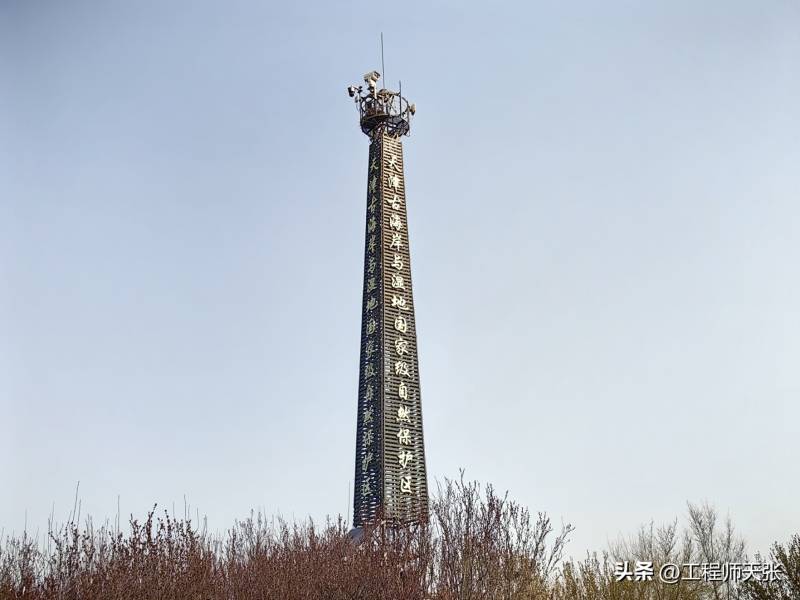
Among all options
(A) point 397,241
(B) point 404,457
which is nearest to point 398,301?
(A) point 397,241

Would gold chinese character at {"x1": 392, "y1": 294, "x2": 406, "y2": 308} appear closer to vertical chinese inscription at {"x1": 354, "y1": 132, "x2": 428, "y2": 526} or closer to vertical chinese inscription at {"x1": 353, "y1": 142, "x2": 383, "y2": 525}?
vertical chinese inscription at {"x1": 354, "y1": 132, "x2": 428, "y2": 526}

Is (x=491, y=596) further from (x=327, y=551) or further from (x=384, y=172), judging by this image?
Result: (x=384, y=172)

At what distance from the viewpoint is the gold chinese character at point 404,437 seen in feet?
61.4

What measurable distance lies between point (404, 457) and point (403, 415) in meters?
0.93

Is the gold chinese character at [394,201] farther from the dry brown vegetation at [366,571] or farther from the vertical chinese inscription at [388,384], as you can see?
the dry brown vegetation at [366,571]

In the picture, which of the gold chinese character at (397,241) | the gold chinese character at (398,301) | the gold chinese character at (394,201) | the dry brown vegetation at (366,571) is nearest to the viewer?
the dry brown vegetation at (366,571)

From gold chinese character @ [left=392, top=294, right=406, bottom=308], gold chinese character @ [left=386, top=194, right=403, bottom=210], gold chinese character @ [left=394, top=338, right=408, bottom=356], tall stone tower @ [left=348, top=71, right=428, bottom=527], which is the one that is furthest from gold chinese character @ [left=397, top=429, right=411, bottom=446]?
gold chinese character @ [left=386, top=194, right=403, bottom=210]

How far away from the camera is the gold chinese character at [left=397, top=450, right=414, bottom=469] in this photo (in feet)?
60.7

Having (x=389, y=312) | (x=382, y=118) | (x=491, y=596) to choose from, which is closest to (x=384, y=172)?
(x=382, y=118)

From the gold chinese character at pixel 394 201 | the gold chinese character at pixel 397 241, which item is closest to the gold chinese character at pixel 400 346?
Result: the gold chinese character at pixel 397 241

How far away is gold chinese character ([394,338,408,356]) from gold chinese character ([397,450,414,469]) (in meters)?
2.25

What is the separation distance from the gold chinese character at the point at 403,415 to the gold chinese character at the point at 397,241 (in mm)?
4077

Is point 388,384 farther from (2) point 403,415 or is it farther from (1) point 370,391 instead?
(2) point 403,415

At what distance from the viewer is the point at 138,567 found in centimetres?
1228
